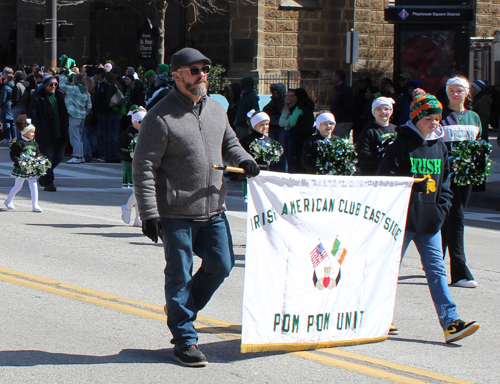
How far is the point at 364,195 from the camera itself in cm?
534

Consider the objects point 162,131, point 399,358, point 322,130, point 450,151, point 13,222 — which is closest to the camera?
point 162,131

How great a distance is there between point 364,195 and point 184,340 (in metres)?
1.45

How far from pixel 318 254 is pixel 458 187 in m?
2.73

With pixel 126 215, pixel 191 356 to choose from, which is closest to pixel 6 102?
pixel 126 215

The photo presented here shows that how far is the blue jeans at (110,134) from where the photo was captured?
721 inches

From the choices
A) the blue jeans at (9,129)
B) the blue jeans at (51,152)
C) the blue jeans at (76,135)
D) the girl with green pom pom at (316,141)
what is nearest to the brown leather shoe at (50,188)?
the blue jeans at (51,152)

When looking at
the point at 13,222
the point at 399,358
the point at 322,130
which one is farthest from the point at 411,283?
the point at 13,222

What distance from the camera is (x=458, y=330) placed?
18.0ft

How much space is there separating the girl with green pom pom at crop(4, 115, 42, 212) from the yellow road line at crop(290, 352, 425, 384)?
693cm

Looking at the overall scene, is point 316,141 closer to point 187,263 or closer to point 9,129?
point 187,263

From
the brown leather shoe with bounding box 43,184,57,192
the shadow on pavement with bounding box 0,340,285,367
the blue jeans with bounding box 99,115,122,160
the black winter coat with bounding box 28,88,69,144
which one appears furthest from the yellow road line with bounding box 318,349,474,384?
the blue jeans with bounding box 99,115,122,160

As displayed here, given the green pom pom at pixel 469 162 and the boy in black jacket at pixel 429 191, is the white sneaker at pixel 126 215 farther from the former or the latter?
the boy in black jacket at pixel 429 191

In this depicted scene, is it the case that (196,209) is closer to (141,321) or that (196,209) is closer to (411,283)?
(141,321)

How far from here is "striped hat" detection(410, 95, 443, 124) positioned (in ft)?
19.4
